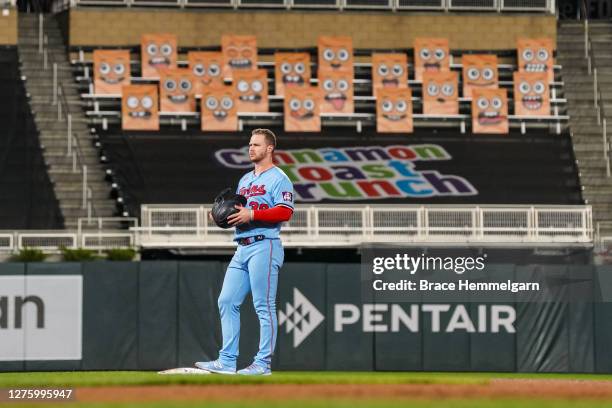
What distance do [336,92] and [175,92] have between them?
4.32 metres

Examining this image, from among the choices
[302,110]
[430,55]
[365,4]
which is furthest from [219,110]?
[365,4]

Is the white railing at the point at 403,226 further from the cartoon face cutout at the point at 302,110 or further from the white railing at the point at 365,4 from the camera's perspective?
the white railing at the point at 365,4

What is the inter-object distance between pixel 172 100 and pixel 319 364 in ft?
59.6

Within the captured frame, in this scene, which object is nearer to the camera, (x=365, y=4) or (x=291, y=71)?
(x=291, y=71)

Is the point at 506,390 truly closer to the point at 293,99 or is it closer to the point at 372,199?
the point at 372,199

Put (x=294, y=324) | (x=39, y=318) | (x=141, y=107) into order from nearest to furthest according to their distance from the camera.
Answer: (x=39, y=318), (x=294, y=324), (x=141, y=107)

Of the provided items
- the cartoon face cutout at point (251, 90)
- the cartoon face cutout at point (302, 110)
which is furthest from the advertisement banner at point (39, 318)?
the cartoon face cutout at point (251, 90)

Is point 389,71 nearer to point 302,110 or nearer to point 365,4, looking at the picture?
point 365,4

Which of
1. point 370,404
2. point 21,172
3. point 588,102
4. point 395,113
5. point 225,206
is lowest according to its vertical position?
point 370,404

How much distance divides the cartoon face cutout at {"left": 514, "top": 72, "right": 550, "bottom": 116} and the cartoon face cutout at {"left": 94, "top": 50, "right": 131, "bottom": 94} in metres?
10.6

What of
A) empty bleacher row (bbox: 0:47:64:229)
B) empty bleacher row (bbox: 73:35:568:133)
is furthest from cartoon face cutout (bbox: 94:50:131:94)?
empty bleacher row (bbox: 0:47:64:229)

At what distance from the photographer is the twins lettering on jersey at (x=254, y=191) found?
550 inches

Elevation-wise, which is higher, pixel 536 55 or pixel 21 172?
pixel 536 55

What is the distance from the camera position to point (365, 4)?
4334 cm
